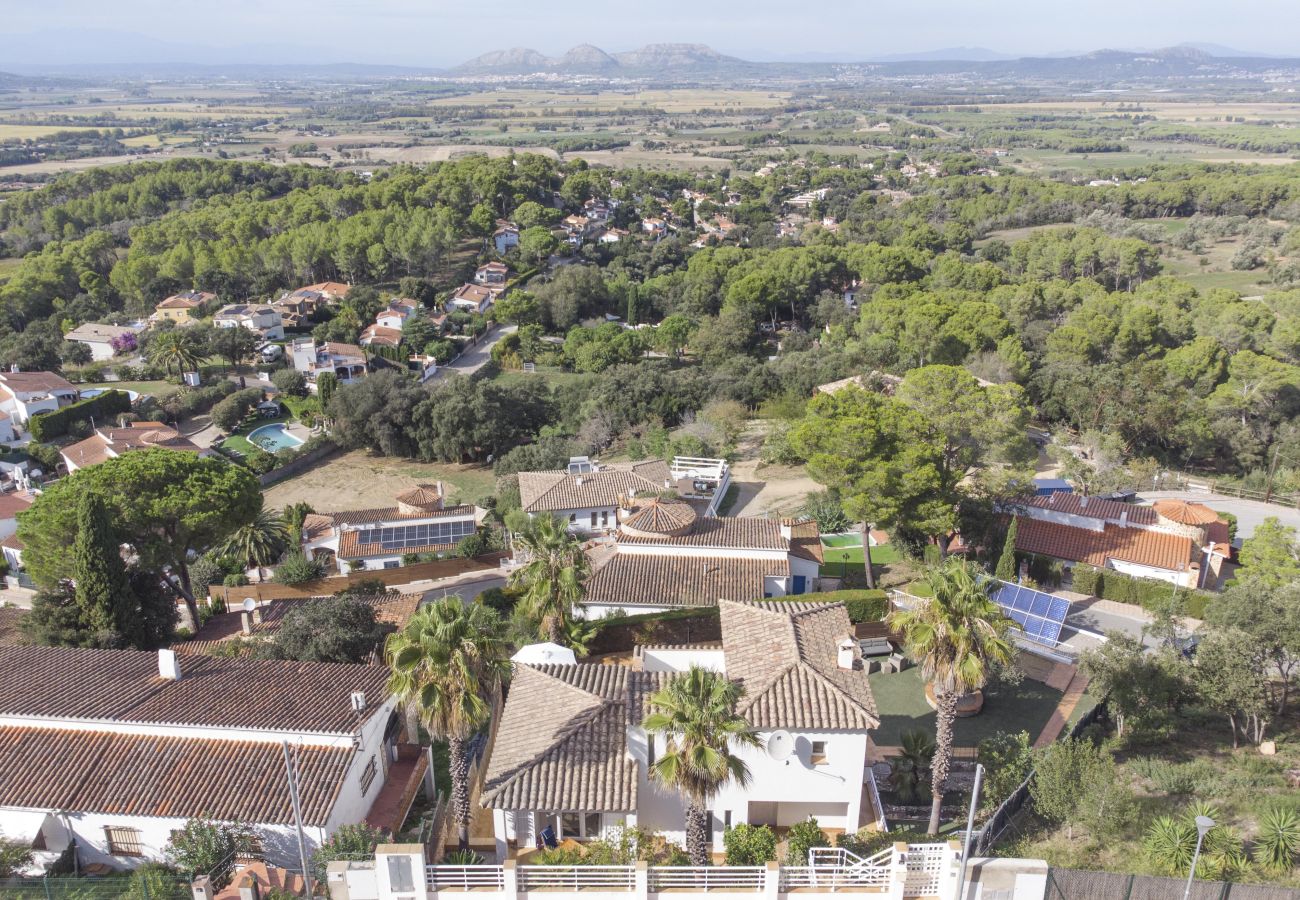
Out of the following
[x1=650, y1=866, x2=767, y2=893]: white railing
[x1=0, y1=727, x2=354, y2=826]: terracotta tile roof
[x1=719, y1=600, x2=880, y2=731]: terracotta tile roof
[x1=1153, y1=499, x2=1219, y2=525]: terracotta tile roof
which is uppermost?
[x1=719, y1=600, x2=880, y2=731]: terracotta tile roof

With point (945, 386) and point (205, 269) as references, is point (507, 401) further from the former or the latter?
point (205, 269)

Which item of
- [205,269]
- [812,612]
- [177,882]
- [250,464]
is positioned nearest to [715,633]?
[812,612]

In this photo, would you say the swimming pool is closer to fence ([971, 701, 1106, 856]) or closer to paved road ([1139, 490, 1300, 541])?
paved road ([1139, 490, 1300, 541])

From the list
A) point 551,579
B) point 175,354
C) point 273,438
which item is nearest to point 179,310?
point 175,354

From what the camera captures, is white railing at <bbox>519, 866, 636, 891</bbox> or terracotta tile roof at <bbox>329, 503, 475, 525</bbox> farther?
terracotta tile roof at <bbox>329, 503, 475, 525</bbox>

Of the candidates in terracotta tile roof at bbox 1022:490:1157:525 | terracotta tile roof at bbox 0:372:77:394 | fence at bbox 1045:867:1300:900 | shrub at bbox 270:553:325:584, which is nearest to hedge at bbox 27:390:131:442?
terracotta tile roof at bbox 0:372:77:394

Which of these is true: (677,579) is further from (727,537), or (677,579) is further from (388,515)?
(388,515)

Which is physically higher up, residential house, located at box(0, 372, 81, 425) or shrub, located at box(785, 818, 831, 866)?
shrub, located at box(785, 818, 831, 866)
